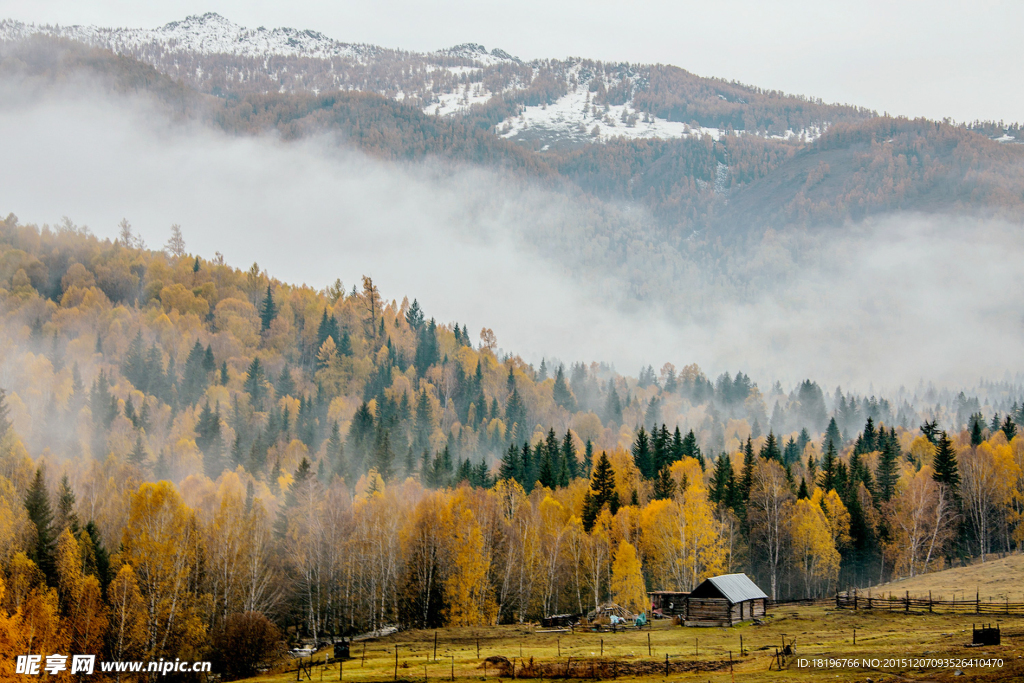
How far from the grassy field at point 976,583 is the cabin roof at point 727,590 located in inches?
627

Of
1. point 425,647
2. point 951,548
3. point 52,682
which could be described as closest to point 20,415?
point 52,682

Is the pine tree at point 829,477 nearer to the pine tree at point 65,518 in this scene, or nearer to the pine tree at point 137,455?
the pine tree at point 65,518

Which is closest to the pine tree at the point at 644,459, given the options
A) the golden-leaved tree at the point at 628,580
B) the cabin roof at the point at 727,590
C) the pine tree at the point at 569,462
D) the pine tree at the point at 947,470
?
the pine tree at the point at 569,462

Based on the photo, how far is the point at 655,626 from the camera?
80.6 meters

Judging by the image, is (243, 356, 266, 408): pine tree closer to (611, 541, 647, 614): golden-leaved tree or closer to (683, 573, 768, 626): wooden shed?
(611, 541, 647, 614): golden-leaved tree

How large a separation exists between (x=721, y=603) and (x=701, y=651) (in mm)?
18249

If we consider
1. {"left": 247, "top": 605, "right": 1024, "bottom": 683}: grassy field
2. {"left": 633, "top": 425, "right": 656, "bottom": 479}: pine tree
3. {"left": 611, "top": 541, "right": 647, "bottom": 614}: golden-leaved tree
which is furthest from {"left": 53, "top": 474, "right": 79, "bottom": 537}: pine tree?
{"left": 633, "top": 425, "right": 656, "bottom": 479}: pine tree

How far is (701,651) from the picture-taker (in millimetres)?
58844

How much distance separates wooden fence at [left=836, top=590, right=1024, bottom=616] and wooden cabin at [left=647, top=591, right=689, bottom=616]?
14.4 meters

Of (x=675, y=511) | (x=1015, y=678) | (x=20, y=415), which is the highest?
(x=20, y=415)

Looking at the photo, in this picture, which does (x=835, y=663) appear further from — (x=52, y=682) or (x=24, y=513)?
(x=24, y=513)

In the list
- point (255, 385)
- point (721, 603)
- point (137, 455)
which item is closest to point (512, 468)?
point (137, 455)

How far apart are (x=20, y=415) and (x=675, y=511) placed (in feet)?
358

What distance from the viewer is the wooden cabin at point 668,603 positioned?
84.8 metres
